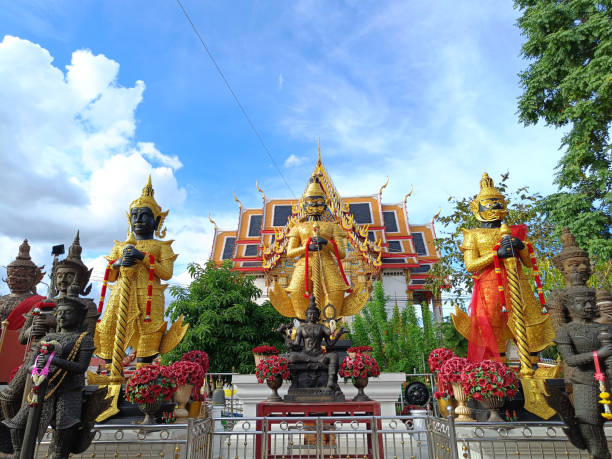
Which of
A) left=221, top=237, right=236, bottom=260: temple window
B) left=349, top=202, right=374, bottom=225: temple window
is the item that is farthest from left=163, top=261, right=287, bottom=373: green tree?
left=349, top=202, right=374, bottom=225: temple window

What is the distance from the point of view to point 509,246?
5.48 m

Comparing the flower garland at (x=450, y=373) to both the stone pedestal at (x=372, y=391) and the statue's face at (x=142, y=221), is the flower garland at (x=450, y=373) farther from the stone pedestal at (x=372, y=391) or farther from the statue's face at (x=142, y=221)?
the statue's face at (x=142, y=221)

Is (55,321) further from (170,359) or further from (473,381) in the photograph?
(170,359)

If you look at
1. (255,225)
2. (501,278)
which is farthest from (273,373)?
(255,225)

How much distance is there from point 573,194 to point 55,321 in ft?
32.3

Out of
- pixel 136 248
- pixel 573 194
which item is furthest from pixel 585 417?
pixel 573 194

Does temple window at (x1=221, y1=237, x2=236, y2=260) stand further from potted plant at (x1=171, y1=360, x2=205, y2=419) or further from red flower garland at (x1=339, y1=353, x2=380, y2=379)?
potted plant at (x1=171, y1=360, x2=205, y2=419)

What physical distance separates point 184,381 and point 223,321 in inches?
278

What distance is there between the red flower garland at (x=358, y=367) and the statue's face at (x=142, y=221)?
353cm

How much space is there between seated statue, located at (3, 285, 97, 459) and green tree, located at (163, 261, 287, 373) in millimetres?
7875

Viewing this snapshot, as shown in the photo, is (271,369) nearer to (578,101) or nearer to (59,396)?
(59,396)

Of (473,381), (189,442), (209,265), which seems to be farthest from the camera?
(209,265)

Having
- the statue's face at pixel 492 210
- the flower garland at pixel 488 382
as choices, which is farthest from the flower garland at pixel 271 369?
the statue's face at pixel 492 210

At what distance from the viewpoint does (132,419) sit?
4.73 metres
